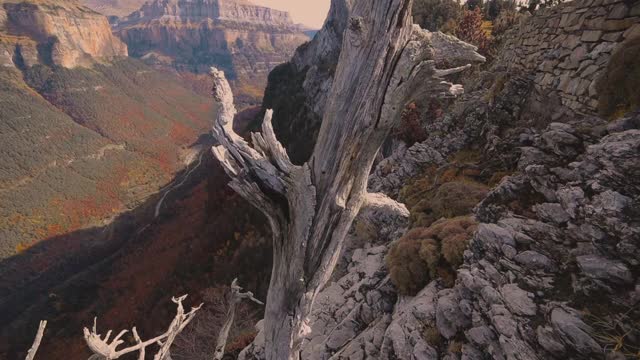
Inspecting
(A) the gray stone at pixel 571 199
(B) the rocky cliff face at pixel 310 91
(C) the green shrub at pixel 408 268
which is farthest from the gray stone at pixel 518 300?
(B) the rocky cliff face at pixel 310 91

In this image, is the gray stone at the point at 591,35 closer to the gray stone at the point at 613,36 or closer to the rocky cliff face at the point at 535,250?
the rocky cliff face at the point at 535,250

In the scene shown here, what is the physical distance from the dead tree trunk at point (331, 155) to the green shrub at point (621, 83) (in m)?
5.96

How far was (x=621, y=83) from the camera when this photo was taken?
7492mm

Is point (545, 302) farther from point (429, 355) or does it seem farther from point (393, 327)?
point (393, 327)

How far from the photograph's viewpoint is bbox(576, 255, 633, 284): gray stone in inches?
152

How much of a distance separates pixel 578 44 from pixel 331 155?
10.3m

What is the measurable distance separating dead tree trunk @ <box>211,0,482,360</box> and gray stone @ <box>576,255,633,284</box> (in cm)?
290

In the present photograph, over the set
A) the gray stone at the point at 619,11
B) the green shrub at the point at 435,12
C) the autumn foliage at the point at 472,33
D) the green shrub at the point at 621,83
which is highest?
the green shrub at the point at 435,12

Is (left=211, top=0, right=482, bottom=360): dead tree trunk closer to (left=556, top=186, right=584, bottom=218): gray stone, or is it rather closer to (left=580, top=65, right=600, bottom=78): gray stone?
(left=556, top=186, right=584, bottom=218): gray stone

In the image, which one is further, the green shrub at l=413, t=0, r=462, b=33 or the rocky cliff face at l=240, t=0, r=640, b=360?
the green shrub at l=413, t=0, r=462, b=33

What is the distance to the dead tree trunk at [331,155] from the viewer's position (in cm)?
381

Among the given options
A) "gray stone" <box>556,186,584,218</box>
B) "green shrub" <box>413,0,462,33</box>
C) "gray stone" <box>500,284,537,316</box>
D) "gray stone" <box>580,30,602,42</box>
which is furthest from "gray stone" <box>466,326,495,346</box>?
"green shrub" <box>413,0,462,33</box>

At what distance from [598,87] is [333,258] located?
8429mm

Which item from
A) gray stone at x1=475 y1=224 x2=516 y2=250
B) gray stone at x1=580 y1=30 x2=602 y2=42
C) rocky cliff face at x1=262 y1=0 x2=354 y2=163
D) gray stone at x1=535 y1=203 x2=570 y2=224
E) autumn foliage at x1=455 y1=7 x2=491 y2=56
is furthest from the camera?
rocky cliff face at x1=262 y1=0 x2=354 y2=163
